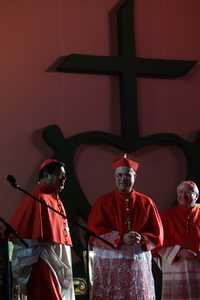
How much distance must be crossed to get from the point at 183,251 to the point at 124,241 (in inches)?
29.5

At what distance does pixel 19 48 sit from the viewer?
7.13m

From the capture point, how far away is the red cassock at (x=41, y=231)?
4988 mm

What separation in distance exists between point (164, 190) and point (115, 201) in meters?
1.74

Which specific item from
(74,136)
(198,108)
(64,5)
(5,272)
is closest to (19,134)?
(74,136)

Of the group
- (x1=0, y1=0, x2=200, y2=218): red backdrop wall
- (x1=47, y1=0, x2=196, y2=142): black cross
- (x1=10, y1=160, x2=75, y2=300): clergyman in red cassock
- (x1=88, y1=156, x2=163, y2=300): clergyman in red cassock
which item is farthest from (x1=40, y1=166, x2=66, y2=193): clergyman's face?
(x1=47, y1=0, x2=196, y2=142): black cross

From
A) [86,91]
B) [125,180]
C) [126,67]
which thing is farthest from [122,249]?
[126,67]

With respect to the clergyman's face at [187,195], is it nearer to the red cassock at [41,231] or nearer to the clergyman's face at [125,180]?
the clergyman's face at [125,180]

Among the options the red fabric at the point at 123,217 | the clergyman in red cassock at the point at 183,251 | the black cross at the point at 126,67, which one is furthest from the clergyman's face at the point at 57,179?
the black cross at the point at 126,67

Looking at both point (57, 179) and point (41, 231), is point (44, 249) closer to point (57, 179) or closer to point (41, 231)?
point (41, 231)

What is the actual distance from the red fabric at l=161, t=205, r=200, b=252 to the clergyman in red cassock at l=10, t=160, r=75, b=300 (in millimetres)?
1246

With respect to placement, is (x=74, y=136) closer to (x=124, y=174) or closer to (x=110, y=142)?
(x=110, y=142)

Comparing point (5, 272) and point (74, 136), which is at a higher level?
point (74, 136)

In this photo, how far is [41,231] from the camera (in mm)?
5109

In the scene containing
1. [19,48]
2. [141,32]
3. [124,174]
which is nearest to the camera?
[124,174]
